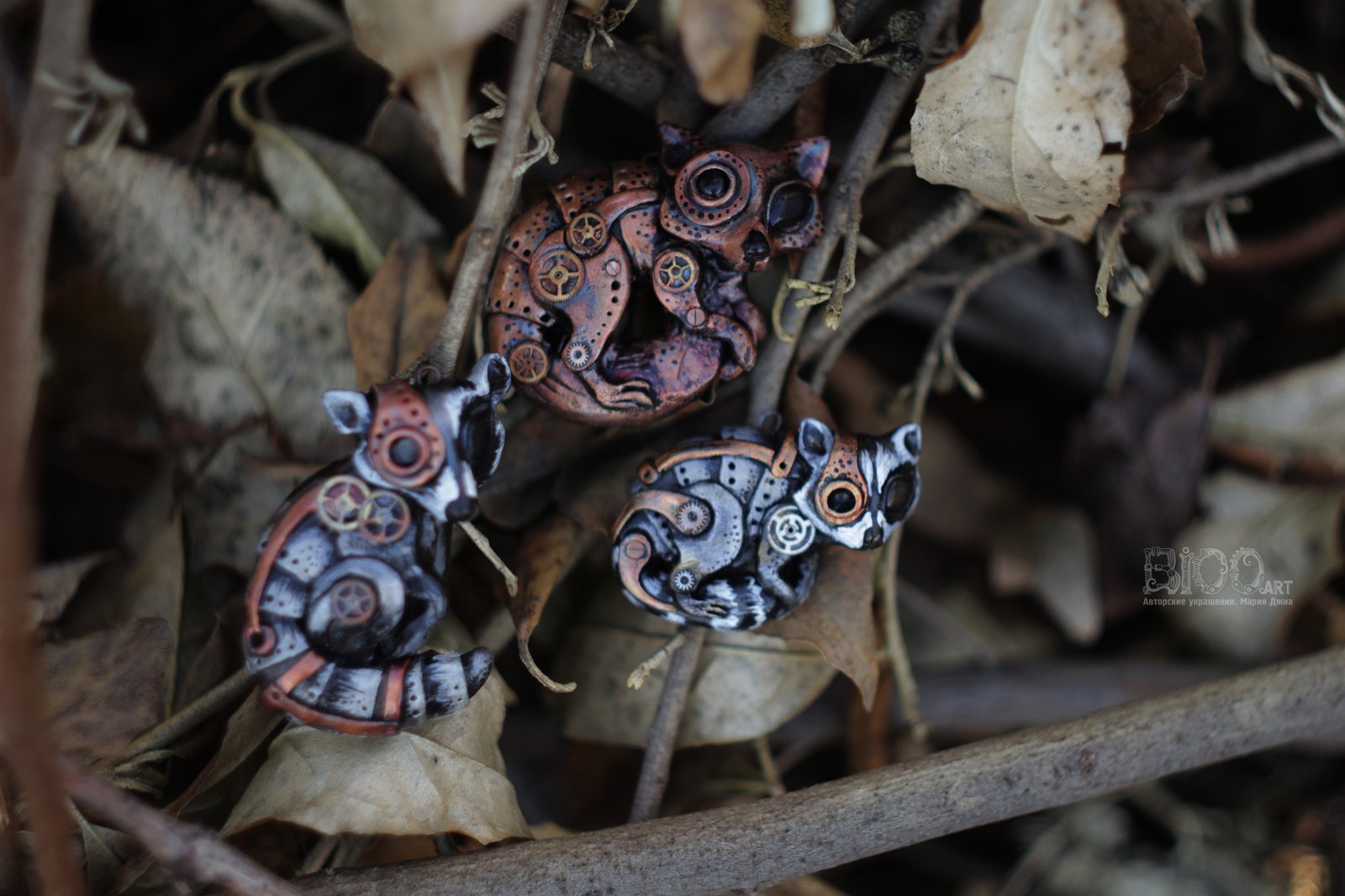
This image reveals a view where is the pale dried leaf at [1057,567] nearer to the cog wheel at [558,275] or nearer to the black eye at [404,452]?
the cog wheel at [558,275]

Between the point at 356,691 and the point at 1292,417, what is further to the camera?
the point at 1292,417

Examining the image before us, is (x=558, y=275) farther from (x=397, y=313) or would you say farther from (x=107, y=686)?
Result: (x=107, y=686)

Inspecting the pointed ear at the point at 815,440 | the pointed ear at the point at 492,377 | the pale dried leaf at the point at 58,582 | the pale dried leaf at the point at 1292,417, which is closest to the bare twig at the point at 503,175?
the pointed ear at the point at 492,377

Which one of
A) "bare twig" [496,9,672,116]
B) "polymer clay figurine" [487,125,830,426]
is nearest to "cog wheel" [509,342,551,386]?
"polymer clay figurine" [487,125,830,426]

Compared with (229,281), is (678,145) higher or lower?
higher

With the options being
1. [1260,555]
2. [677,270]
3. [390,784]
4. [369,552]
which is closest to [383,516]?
[369,552]

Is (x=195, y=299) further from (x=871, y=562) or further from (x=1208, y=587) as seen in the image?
(x=1208, y=587)
